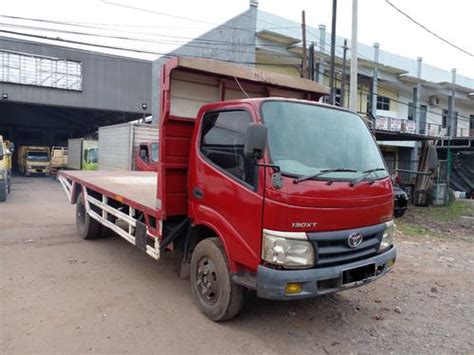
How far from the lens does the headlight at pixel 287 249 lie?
344 centimetres

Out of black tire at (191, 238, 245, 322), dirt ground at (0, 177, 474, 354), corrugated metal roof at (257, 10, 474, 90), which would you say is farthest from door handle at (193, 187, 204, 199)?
corrugated metal roof at (257, 10, 474, 90)

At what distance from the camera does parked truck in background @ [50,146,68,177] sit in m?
28.9

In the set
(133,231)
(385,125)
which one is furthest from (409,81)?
(133,231)

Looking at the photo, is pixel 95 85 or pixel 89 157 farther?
pixel 95 85

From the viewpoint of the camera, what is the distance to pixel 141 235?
204 inches

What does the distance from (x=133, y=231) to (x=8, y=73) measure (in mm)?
22086

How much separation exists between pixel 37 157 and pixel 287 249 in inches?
1144

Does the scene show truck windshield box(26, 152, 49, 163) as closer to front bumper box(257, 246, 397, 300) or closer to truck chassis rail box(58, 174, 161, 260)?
truck chassis rail box(58, 174, 161, 260)

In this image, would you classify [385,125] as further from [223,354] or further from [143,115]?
[223,354]

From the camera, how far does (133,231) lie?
18.0ft

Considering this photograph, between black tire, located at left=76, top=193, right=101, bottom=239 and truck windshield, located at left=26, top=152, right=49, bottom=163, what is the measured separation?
22.8 m

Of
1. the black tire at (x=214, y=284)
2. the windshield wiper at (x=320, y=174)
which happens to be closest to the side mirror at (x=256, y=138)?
the windshield wiper at (x=320, y=174)

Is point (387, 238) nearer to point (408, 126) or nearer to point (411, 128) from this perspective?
point (408, 126)

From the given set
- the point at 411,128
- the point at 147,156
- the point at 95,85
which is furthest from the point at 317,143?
the point at 411,128
